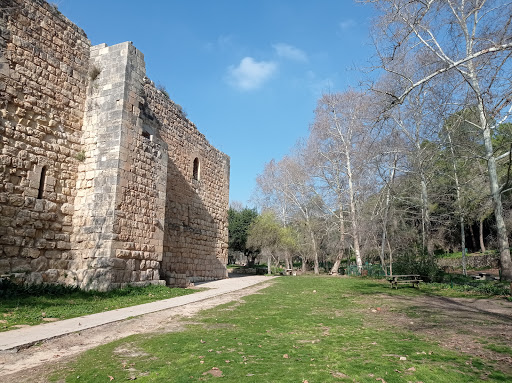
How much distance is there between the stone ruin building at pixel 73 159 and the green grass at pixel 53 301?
0.42m

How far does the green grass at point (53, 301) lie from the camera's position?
6.61 metres

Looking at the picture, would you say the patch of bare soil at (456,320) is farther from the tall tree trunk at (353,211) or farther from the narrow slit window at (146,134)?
the tall tree trunk at (353,211)

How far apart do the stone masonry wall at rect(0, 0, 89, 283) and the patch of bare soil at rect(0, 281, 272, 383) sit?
150 inches

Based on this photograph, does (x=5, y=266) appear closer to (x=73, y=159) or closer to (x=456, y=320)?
(x=73, y=159)

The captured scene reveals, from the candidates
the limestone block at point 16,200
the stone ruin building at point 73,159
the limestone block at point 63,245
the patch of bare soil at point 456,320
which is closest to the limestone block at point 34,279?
the stone ruin building at point 73,159

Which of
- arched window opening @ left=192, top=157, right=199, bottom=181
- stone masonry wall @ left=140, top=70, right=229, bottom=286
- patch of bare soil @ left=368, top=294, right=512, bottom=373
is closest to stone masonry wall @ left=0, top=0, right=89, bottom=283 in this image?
stone masonry wall @ left=140, top=70, right=229, bottom=286

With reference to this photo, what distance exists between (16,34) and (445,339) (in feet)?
38.1

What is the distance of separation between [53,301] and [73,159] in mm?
4432

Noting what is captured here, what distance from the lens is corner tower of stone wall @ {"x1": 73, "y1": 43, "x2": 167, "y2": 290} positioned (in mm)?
10094

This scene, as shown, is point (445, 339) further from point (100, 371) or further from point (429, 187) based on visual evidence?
point (429, 187)

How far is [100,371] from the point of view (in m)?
3.99

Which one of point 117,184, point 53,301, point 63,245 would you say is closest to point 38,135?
point 117,184

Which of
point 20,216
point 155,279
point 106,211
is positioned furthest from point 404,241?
point 20,216

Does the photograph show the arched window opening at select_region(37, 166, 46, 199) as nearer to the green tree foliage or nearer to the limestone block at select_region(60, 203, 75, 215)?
the limestone block at select_region(60, 203, 75, 215)
